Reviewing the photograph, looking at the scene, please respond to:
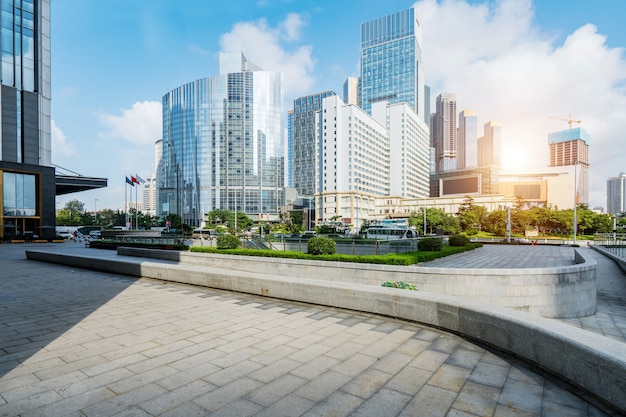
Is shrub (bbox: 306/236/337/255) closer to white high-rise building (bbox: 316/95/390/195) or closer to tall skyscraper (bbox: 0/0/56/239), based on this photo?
tall skyscraper (bbox: 0/0/56/239)

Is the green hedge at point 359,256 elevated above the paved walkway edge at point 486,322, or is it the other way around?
the paved walkway edge at point 486,322

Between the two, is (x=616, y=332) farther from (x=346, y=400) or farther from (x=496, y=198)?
(x=496, y=198)

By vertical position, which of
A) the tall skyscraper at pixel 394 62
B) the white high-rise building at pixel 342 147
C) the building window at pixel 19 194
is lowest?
the building window at pixel 19 194

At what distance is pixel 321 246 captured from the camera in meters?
15.7

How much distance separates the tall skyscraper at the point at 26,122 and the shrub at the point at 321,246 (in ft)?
144

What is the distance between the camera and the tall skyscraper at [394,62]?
161000 mm

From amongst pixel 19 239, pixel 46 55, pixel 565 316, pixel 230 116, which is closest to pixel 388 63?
pixel 230 116

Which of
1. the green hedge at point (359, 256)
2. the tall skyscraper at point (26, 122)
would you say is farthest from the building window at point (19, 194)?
the green hedge at point (359, 256)

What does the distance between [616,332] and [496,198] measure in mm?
113913

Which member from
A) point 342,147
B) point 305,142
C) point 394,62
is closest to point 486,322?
point 342,147

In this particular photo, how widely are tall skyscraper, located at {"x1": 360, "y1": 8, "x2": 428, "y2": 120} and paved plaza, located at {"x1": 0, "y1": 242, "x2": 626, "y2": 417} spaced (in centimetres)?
16873

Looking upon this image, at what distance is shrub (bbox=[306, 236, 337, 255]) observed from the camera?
1571 cm

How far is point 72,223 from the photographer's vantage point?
309ft

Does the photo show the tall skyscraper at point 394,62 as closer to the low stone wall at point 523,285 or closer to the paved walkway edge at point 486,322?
the low stone wall at point 523,285
